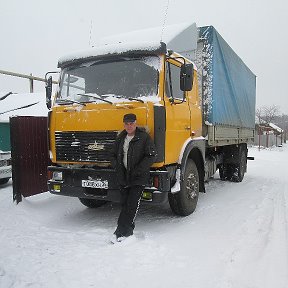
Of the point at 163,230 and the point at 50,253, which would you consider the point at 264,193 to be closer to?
the point at 163,230

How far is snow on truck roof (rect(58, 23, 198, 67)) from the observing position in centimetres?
465

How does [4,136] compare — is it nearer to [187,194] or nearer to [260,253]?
[187,194]

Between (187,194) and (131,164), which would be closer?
(131,164)

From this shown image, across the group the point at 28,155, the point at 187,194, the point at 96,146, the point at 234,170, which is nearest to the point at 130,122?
the point at 96,146

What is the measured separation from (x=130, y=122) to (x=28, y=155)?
276 centimetres

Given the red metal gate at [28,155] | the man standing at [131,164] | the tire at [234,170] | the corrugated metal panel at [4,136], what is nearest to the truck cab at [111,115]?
the man standing at [131,164]

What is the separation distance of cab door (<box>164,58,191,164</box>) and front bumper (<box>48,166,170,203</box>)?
348 millimetres

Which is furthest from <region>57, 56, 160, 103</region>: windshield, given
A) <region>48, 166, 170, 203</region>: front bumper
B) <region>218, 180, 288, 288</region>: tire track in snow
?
<region>218, 180, 288, 288</region>: tire track in snow

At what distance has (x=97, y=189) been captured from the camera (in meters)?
4.83

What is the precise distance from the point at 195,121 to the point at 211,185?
11.2 ft

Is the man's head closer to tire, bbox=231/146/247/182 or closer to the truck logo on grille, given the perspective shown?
the truck logo on grille

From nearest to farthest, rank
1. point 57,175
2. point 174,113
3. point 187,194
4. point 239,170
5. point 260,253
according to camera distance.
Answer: point 260,253 → point 174,113 → point 57,175 → point 187,194 → point 239,170

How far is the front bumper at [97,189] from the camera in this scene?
4.46 m

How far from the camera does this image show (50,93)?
5469 mm
